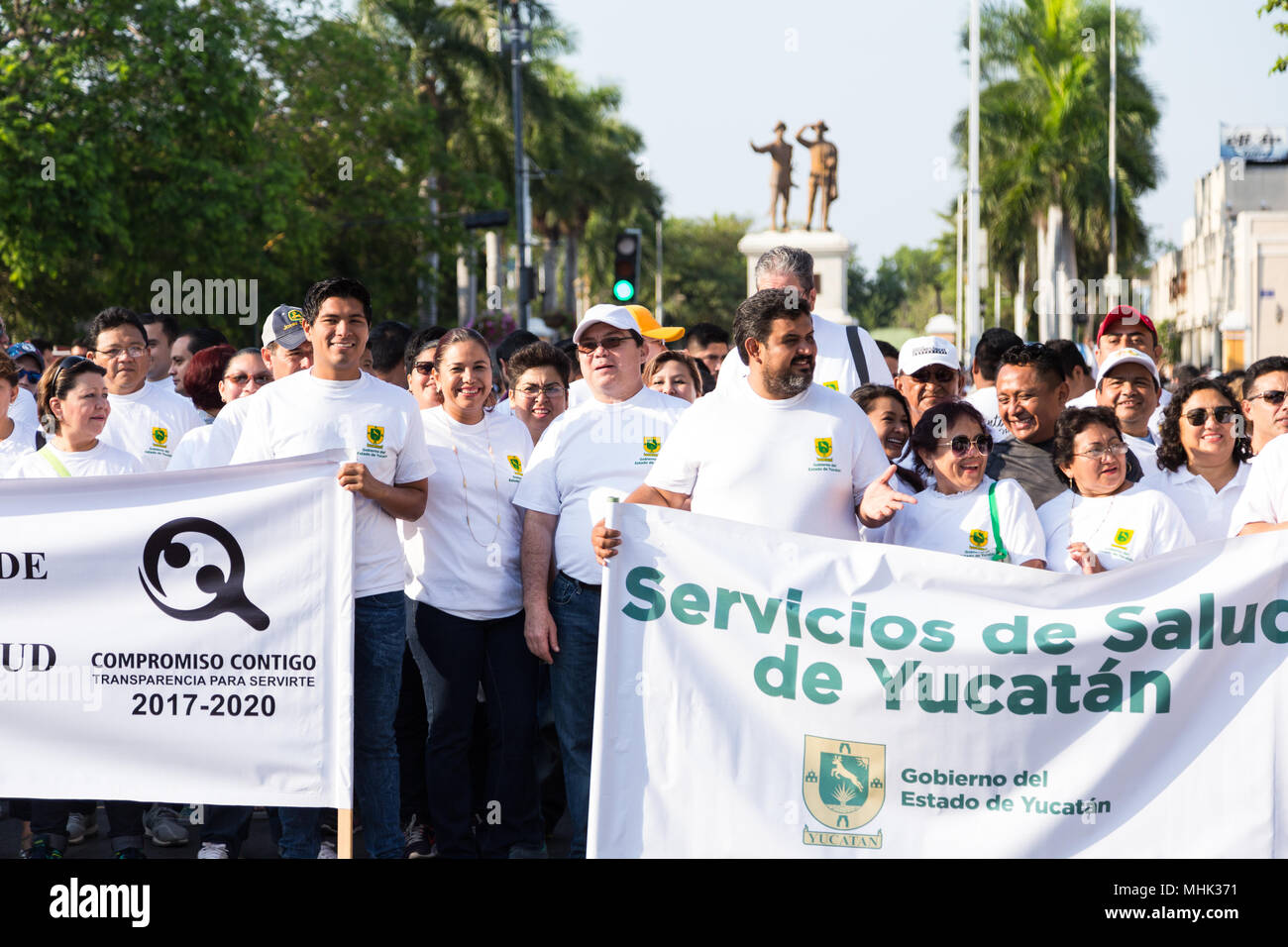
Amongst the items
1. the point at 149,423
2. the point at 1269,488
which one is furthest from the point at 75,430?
the point at 1269,488

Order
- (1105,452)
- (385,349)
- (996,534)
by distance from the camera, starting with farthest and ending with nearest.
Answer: (385,349) → (1105,452) → (996,534)

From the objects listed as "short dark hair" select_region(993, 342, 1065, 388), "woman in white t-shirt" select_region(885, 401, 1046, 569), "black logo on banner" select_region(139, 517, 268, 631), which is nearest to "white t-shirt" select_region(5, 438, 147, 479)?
"black logo on banner" select_region(139, 517, 268, 631)

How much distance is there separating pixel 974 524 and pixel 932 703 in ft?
2.56

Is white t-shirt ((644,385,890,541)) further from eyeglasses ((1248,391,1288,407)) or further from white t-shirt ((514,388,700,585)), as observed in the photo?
eyeglasses ((1248,391,1288,407))

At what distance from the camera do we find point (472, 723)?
5.84 meters

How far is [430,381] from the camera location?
6.55m

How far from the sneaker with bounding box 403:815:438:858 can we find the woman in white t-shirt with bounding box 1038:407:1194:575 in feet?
8.96

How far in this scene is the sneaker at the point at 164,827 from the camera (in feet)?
21.3

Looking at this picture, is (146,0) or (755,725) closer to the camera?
(755,725)

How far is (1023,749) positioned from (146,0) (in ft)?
81.4

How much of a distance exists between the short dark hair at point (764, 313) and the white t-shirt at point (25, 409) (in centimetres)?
431

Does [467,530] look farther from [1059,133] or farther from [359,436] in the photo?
[1059,133]
